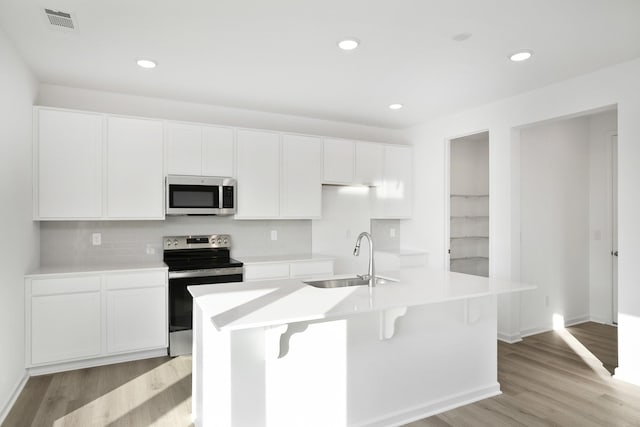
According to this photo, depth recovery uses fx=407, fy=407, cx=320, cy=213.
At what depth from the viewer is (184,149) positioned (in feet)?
13.3

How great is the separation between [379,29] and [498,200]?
Answer: 8.26 ft

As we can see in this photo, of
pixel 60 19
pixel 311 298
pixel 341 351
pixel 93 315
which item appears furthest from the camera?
pixel 93 315

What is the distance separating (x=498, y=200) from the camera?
14.3 ft

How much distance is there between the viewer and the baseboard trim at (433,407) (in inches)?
100

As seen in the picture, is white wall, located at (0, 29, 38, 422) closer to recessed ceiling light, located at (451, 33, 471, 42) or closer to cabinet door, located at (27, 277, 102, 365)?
cabinet door, located at (27, 277, 102, 365)

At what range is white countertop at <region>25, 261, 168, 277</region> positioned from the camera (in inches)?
135

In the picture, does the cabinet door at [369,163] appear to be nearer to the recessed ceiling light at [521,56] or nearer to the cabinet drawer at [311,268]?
the cabinet drawer at [311,268]

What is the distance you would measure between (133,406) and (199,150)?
2.37 metres

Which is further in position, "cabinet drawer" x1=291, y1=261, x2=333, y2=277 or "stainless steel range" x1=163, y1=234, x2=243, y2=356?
"cabinet drawer" x1=291, y1=261, x2=333, y2=277

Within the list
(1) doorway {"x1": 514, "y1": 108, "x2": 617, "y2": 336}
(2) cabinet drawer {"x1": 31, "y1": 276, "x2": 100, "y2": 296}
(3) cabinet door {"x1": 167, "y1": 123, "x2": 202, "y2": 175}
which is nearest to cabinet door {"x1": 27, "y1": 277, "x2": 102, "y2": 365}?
(2) cabinet drawer {"x1": 31, "y1": 276, "x2": 100, "y2": 296}

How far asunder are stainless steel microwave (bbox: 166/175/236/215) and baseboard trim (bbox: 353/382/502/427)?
2539 mm

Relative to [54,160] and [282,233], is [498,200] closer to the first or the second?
[282,233]

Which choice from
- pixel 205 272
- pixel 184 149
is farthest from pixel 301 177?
pixel 205 272

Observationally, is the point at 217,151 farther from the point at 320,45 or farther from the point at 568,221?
the point at 568,221
